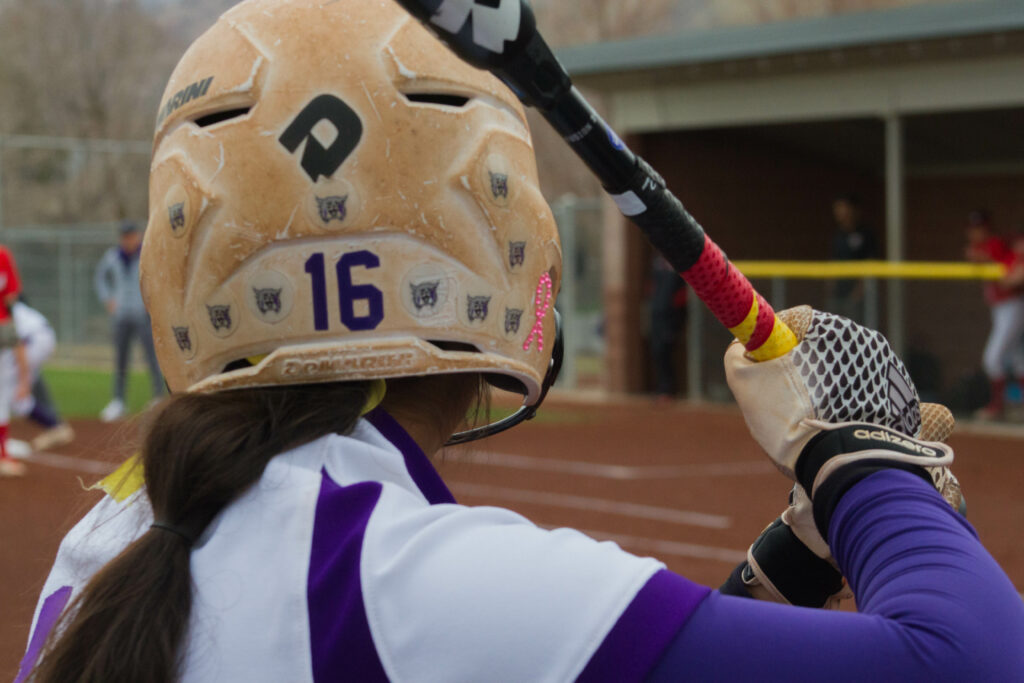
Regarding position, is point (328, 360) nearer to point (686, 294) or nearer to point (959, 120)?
point (686, 294)

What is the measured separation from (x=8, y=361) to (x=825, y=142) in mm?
13746

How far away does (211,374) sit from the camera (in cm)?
151

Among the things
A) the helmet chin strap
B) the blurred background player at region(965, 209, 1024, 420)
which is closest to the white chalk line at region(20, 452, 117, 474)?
the helmet chin strap

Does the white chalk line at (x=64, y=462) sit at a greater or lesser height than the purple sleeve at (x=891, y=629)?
lesser

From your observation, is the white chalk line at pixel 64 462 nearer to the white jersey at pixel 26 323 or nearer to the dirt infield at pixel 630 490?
the dirt infield at pixel 630 490

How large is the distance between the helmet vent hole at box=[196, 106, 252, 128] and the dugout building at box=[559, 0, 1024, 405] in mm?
12054

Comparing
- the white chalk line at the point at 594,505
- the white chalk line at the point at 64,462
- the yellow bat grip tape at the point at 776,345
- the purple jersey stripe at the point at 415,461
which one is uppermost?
the yellow bat grip tape at the point at 776,345

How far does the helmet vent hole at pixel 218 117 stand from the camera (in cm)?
148

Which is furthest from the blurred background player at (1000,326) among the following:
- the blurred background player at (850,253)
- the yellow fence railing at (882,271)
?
the blurred background player at (850,253)

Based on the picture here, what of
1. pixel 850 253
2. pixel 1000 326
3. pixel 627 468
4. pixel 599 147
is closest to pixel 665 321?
pixel 850 253

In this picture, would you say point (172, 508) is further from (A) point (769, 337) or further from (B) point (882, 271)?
(B) point (882, 271)

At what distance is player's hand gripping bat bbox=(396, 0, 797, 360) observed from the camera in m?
1.23

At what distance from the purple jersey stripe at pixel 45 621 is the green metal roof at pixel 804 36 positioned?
10936 millimetres

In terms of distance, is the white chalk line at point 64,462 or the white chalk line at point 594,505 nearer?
the white chalk line at point 594,505
